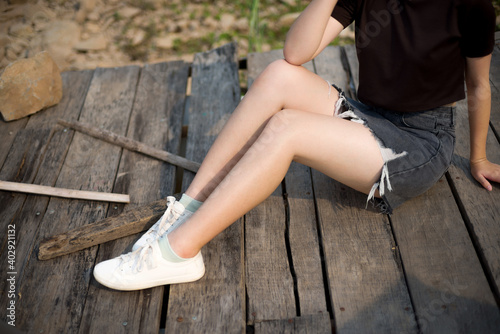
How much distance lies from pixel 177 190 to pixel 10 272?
819 millimetres

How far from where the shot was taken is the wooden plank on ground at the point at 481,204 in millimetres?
1590

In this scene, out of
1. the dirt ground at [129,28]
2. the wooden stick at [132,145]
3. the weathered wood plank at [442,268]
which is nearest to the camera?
the weathered wood plank at [442,268]

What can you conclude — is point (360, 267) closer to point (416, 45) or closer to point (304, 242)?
point (304, 242)

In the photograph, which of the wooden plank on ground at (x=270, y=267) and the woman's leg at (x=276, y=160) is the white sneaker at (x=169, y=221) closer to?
the woman's leg at (x=276, y=160)

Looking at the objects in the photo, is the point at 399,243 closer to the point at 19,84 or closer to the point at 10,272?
the point at 10,272

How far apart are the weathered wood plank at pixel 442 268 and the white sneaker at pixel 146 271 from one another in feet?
2.61

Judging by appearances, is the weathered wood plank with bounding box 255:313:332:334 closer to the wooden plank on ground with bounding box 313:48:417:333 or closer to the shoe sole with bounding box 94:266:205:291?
the wooden plank on ground with bounding box 313:48:417:333

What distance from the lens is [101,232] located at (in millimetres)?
1797

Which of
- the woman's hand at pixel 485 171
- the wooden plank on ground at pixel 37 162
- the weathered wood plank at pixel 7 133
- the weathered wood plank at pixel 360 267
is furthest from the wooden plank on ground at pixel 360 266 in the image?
→ the weathered wood plank at pixel 7 133

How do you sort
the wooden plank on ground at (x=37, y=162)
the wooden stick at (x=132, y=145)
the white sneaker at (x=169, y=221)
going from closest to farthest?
the white sneaker at (x=169, y=221) → the wooden plank on ground at (x=37, y=162) → the wooden stick at (x=132, y=145)

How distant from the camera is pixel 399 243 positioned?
1.70m

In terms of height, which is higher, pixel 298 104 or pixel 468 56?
pixel 468 56

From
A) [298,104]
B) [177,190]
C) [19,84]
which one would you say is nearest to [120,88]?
[19,84]

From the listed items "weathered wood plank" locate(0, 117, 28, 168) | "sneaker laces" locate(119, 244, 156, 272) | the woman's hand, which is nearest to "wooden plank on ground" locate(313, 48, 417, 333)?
the woman's hand
